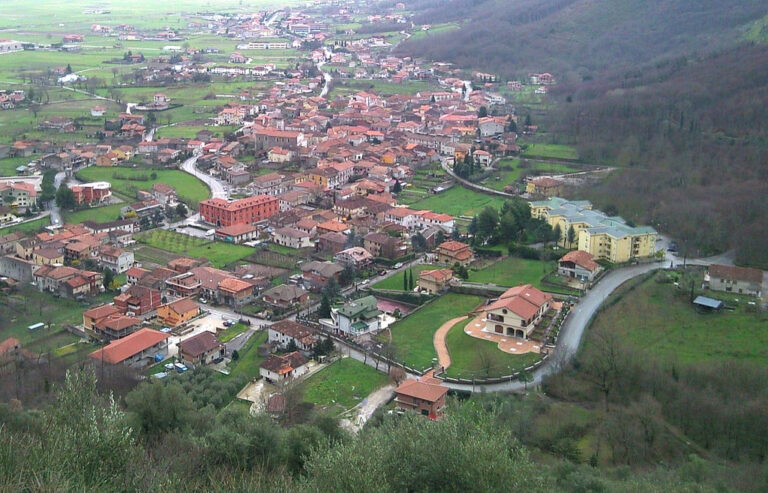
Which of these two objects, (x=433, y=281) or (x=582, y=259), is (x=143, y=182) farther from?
(x=582, y=259)

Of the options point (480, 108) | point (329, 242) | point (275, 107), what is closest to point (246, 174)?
point (329, 242)

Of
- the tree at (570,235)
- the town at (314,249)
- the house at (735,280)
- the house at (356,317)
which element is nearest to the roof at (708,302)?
the town at (314,249)

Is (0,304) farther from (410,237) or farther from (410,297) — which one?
(410,237)

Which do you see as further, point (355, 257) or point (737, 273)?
point (355, 257)

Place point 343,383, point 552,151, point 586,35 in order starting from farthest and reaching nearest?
point 586,35 < point 552,151 < point 343,383

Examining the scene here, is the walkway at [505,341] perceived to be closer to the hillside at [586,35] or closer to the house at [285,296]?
the house at [285,296]

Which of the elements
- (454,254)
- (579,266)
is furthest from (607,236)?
(454,254)
